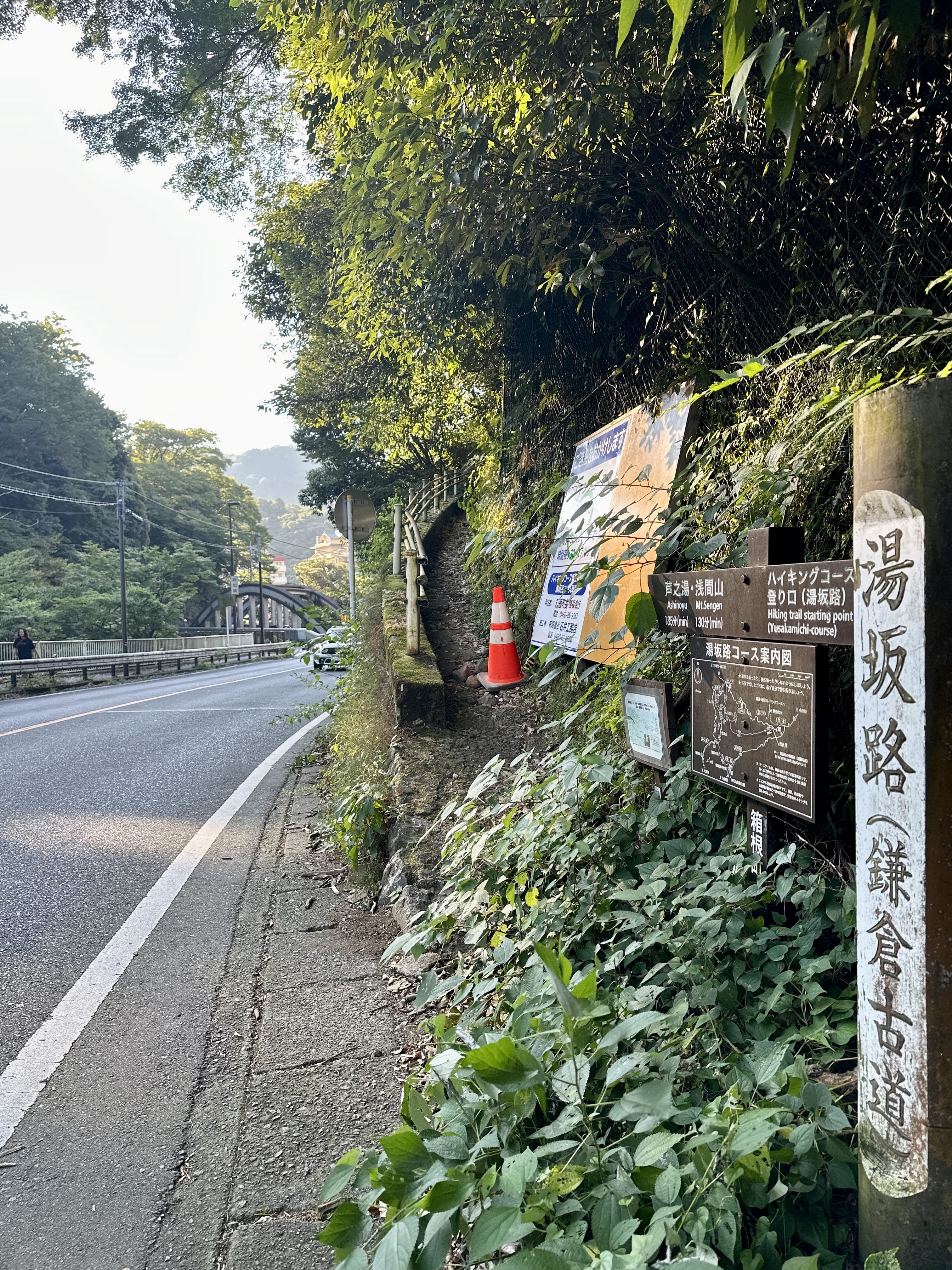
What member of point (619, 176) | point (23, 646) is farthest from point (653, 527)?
point (23, 646)

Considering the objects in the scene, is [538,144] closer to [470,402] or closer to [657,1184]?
[657,1184]

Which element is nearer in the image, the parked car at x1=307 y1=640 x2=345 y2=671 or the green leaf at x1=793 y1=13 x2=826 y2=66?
the green leaf at x1=793 y1=13 x2=826 y2=66

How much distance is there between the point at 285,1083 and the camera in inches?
113

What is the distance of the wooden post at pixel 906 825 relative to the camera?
145 centimetres

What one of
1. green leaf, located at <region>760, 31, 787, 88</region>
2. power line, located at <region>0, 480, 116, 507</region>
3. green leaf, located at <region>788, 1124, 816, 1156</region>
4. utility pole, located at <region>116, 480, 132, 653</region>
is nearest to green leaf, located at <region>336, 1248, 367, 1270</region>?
green leaf, located at <region>788, 1124, 816, 1156</region>

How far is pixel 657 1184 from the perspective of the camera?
1585mm

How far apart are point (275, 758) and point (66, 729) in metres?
3.97

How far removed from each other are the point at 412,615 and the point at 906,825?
19.7ft

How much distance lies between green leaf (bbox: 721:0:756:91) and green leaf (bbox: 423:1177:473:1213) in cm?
215

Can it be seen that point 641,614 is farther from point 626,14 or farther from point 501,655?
point 501,655

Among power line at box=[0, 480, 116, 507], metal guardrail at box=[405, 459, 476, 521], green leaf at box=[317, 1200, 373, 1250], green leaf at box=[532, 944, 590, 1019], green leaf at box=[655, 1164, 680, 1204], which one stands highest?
power line at box=[0, 480, 116, 507]

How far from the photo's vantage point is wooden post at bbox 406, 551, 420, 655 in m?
7.27

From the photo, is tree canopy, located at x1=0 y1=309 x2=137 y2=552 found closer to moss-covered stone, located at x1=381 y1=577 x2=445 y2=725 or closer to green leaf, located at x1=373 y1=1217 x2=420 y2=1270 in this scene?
moss-covered stone, located at x1=381 y1=577 x2=445 y2=725

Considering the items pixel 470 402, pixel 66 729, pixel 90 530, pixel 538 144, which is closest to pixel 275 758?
pixel 66 729
